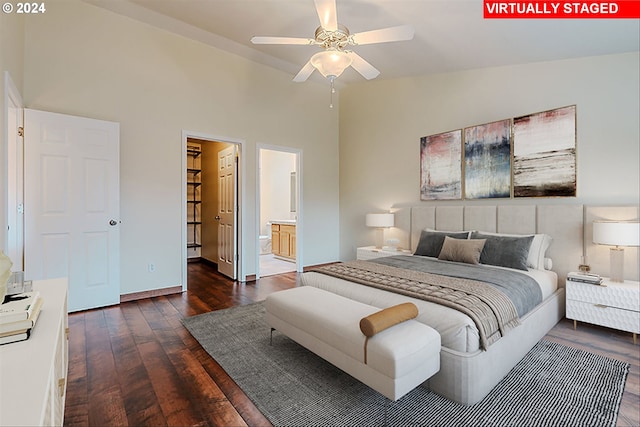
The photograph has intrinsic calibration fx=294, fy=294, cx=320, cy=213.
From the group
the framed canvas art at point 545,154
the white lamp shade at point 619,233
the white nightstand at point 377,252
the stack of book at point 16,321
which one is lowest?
the white nightstand at point 377,252

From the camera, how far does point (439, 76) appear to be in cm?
434

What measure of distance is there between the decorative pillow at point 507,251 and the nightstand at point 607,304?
0.46m

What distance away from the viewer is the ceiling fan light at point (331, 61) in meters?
2.68

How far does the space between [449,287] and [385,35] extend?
7.12 feet

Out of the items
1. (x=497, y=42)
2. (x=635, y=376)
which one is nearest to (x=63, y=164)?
(x=497, y=42)

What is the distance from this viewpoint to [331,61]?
8.86 feet

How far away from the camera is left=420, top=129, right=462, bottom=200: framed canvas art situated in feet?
13.8

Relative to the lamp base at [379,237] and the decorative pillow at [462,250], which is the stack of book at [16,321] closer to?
the decorative pillow at [462,250]

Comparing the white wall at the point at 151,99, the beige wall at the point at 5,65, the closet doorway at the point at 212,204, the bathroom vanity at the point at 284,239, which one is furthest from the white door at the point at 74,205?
the bathroom vanity at the point at 284,239

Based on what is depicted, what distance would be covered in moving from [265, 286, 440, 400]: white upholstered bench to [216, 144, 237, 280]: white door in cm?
282

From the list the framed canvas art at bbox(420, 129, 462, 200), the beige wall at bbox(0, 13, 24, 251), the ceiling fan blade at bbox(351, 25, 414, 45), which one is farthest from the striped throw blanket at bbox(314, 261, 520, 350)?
the beige wall at bbox(0, 13, 24, 251)

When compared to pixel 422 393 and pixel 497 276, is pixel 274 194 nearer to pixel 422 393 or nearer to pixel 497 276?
pixel 497 276

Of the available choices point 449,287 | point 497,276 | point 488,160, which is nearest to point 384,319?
point 449,287

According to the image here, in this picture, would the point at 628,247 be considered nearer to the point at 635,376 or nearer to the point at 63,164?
the point at 635,376
